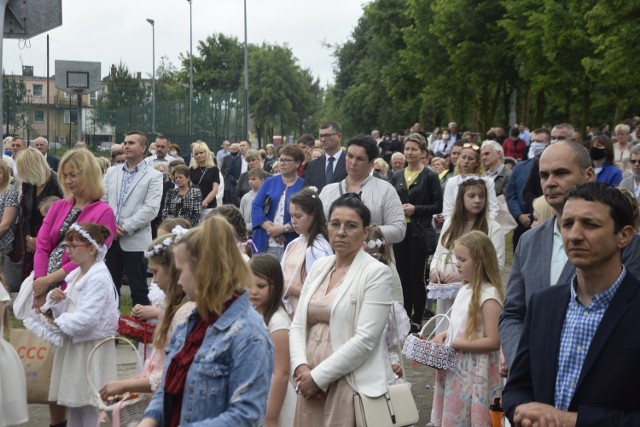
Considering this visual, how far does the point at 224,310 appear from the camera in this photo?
13.0 feet

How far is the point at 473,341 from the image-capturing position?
22.8ft

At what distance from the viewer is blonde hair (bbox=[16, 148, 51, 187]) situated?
11.2 meters

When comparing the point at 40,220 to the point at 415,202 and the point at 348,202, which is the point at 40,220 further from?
the point at 348,202

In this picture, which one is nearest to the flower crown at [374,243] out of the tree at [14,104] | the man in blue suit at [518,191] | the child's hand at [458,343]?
the child's hand at [458,343]

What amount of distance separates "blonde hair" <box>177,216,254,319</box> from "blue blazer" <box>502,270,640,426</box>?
119cm

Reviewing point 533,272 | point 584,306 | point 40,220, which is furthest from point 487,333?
point 40,220

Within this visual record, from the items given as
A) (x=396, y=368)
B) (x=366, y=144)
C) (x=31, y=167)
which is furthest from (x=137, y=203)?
(x=396, y=368)

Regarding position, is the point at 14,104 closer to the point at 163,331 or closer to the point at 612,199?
the point at 163,331

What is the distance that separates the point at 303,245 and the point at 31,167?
4.74 meters

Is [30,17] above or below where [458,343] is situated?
above

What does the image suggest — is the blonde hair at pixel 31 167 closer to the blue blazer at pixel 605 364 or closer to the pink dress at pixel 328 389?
the pink dress at pixel 328 389

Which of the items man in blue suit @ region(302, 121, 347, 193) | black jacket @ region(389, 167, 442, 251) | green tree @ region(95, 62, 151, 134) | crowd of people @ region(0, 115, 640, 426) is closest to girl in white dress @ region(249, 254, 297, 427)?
crowd of people @ region(0, 115, 640, 426)

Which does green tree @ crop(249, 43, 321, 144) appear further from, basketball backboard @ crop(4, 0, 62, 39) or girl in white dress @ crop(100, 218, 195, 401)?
girl in white dress @ crop(100, 218, 195, 401)

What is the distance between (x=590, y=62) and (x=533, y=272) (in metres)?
24.4
